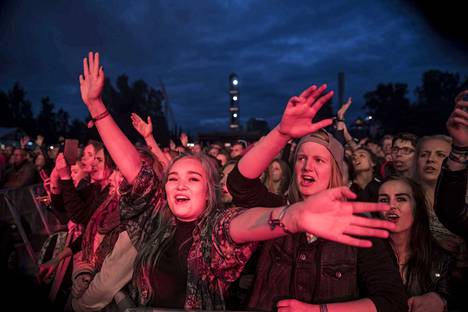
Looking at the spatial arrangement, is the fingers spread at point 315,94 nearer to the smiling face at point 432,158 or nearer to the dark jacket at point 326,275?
the dark jacket at point 326,275

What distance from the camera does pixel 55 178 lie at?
12.9ft

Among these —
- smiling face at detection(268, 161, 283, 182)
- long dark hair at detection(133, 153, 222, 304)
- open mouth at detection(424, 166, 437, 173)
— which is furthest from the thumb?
smiling face at detection(268, 161, 283, 182)

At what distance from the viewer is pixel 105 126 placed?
8.45 feet

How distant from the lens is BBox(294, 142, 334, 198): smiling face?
7.52ft

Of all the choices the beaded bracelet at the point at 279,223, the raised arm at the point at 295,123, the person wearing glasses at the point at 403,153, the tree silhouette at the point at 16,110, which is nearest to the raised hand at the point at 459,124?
the raised arm at the point at 295,123

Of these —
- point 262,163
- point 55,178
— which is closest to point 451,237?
point 262,163

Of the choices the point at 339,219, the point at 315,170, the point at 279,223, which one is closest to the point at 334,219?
the point at 339,219

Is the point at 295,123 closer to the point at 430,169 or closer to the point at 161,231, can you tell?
the point at 161,231

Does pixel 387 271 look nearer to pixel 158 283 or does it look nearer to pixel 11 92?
pixel 158 283

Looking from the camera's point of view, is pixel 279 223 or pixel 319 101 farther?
pixel 319 101

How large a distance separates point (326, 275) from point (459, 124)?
1263mm

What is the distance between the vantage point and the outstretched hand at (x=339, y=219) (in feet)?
4.25

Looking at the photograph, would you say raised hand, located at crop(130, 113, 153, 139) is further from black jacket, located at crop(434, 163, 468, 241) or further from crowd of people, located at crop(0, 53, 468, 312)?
black jacket, located at crop(434, 163, 468, 241)

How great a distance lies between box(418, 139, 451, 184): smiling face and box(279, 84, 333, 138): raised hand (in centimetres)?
240
